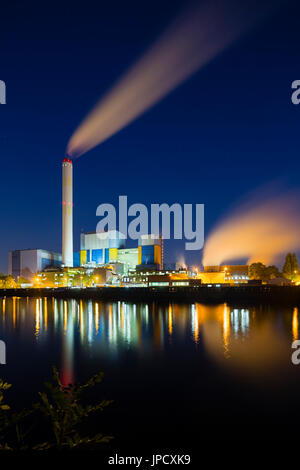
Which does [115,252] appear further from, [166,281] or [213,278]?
[213,278]

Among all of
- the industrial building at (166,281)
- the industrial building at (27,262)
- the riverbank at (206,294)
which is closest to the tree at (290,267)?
the industrial building at (166,281)

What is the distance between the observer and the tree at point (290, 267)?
248ft

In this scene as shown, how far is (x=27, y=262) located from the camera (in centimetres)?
9694

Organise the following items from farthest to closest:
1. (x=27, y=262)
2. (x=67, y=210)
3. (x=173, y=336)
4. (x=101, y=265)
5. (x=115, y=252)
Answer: (x=115, y=252)
(x=101, y=265)
(x=27, y=262)
(x=67, y=210)
(x=173, y=336)

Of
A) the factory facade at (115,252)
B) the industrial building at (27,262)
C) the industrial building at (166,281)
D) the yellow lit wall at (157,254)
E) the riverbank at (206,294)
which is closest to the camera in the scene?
the riverbank at (206,294)

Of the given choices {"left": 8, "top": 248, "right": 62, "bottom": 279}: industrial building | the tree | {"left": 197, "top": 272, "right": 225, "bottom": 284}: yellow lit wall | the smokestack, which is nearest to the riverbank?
{"left": 197, "top": 272, "right": 225, "bottom": 284}: yellow lit wall

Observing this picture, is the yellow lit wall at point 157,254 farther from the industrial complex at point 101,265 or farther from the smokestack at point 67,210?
the smokestack at point 67,210

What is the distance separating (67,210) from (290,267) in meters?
63.8

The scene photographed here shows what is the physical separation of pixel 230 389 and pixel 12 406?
281 inches

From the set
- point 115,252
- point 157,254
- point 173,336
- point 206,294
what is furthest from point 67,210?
point 173,336

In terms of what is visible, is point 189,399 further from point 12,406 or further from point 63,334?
point 63,334

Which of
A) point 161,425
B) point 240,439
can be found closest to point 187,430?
point 161,425

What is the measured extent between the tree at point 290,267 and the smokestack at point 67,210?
61175 mm
